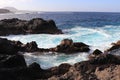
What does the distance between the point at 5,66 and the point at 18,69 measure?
126 cm

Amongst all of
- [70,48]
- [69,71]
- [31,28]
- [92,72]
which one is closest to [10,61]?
[69,71]

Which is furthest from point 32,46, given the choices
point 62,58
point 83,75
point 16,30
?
point 16,30

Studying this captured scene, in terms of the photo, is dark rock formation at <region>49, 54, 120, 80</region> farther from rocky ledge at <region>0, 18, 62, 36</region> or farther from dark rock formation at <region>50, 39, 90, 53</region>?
rocky ledge at <region>0, 18, 62, 36</region>

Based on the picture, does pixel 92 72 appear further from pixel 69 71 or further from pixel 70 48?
pixel 70 48

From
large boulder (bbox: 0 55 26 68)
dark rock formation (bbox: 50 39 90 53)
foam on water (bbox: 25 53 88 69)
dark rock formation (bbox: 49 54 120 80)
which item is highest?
dark rock formation (bbox: 49 54 120 80)

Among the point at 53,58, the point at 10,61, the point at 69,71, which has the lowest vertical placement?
the point at 53,58

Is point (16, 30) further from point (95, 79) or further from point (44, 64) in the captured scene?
point (95, 79)

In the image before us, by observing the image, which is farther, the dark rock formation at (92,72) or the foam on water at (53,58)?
the foam on water at (53,58)

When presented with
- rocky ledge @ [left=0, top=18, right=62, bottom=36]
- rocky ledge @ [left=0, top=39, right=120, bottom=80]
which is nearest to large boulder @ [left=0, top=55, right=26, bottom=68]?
rocky ledge @ [left=0, top=39, right=120, bottom=80]

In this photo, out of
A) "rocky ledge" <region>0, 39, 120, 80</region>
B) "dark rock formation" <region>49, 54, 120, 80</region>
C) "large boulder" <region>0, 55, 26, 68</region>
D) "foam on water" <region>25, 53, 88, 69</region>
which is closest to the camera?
"dark rock formation" <region>49, 54, 120, 80</region>

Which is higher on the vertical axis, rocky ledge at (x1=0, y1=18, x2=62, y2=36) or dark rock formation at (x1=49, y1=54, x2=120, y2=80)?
dark rock formation at (x1=49, y1=54, x2=120, y2=80)

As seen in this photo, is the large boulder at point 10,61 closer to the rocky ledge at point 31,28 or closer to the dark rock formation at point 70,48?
the dark rock formation at point 70,48

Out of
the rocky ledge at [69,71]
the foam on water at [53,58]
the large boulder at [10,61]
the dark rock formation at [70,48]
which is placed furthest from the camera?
the dark rock formation at [70,48]

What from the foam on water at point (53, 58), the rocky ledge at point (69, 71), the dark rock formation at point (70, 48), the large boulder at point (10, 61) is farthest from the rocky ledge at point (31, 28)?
the rocky ledge at point (69, 71)
